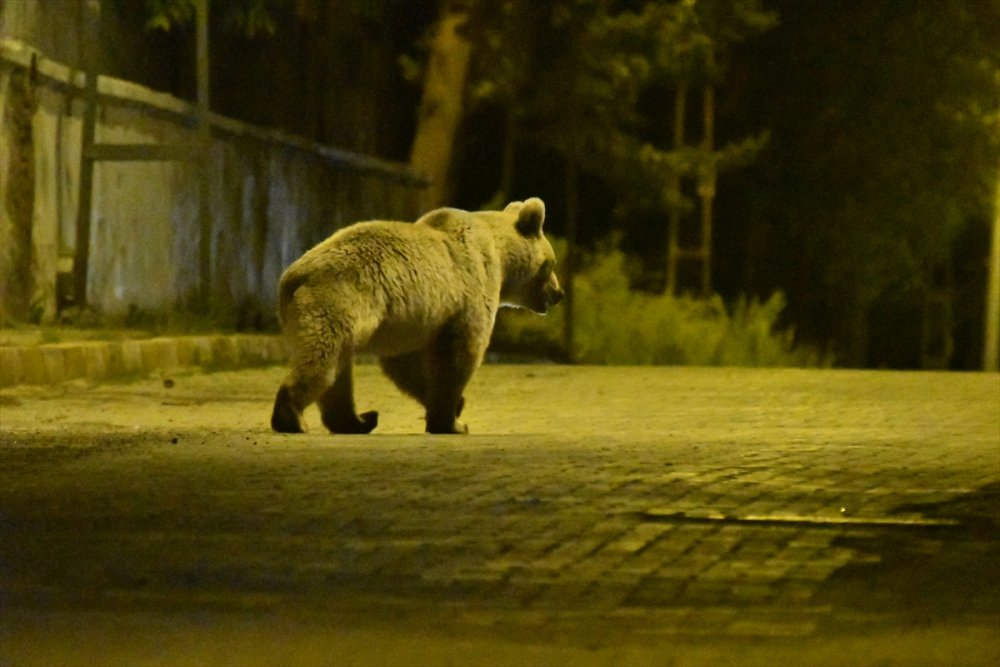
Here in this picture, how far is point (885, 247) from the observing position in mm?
28391

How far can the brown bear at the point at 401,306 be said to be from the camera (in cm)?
1062

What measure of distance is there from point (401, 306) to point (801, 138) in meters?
17.9

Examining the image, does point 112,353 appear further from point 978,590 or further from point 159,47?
point 978,590

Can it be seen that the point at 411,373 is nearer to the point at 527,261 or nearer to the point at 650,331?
the point at 527,261

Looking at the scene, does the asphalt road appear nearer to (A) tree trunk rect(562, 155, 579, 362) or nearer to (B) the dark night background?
(A) tree trunk rect(562, 155, 579, 362)

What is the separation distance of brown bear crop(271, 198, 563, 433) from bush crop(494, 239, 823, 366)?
1090cm

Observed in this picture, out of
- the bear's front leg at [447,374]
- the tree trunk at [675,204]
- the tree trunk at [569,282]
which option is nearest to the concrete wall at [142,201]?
the tree trunk at [569,282]

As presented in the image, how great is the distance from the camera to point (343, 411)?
450 inches

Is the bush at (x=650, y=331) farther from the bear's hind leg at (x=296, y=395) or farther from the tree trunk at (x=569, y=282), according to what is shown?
the bear's hind leg at (x=296, y=395)

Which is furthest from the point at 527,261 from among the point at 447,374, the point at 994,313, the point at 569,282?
the point at 994,313

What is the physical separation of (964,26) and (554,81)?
632 centimetres

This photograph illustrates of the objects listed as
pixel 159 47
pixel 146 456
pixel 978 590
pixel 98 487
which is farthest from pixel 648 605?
pixel 159 47

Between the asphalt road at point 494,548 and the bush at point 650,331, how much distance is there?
1200 centimetres

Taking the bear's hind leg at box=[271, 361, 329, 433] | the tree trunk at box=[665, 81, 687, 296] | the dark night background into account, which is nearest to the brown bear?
the bear's hind leg at box=[271, 361, 329, 433]
